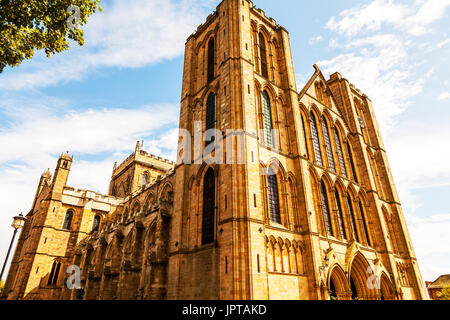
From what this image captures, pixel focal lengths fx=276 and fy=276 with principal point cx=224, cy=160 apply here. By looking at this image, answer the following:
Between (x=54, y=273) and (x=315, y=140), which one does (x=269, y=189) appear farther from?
(x=54, y=273)

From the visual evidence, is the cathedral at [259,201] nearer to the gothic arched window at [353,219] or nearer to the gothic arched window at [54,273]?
the gothic arched window at [353,219]

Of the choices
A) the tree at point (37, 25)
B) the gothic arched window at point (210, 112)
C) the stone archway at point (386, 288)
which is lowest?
the stone archway at point (386, 288)

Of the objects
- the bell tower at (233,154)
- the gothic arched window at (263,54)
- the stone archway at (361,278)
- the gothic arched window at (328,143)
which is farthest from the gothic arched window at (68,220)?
the stone archway at (361,278)

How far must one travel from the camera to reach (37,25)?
31.4 feet

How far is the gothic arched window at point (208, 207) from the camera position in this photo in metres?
15.9

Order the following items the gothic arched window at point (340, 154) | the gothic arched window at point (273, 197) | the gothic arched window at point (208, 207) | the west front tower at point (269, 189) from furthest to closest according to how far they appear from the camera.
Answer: the gothic arched window at point (340, 154) → the gothic arched window at point (273, 197) → the gothic arched window at point (208, 207) → the west front tower at point (269, 189)

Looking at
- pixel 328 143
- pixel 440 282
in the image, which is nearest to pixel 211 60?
pixel 328 143

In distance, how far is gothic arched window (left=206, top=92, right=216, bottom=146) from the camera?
1952 centimetres

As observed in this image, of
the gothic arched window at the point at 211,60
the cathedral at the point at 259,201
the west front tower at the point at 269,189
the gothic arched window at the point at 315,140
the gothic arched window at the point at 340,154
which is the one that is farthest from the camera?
the gothic arched window at the point at 340,154

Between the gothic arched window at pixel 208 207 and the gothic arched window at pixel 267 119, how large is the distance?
445 centimetres

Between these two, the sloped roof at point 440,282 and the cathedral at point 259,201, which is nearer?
the cathedral at point 259,201

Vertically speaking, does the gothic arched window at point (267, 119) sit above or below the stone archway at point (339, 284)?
above
